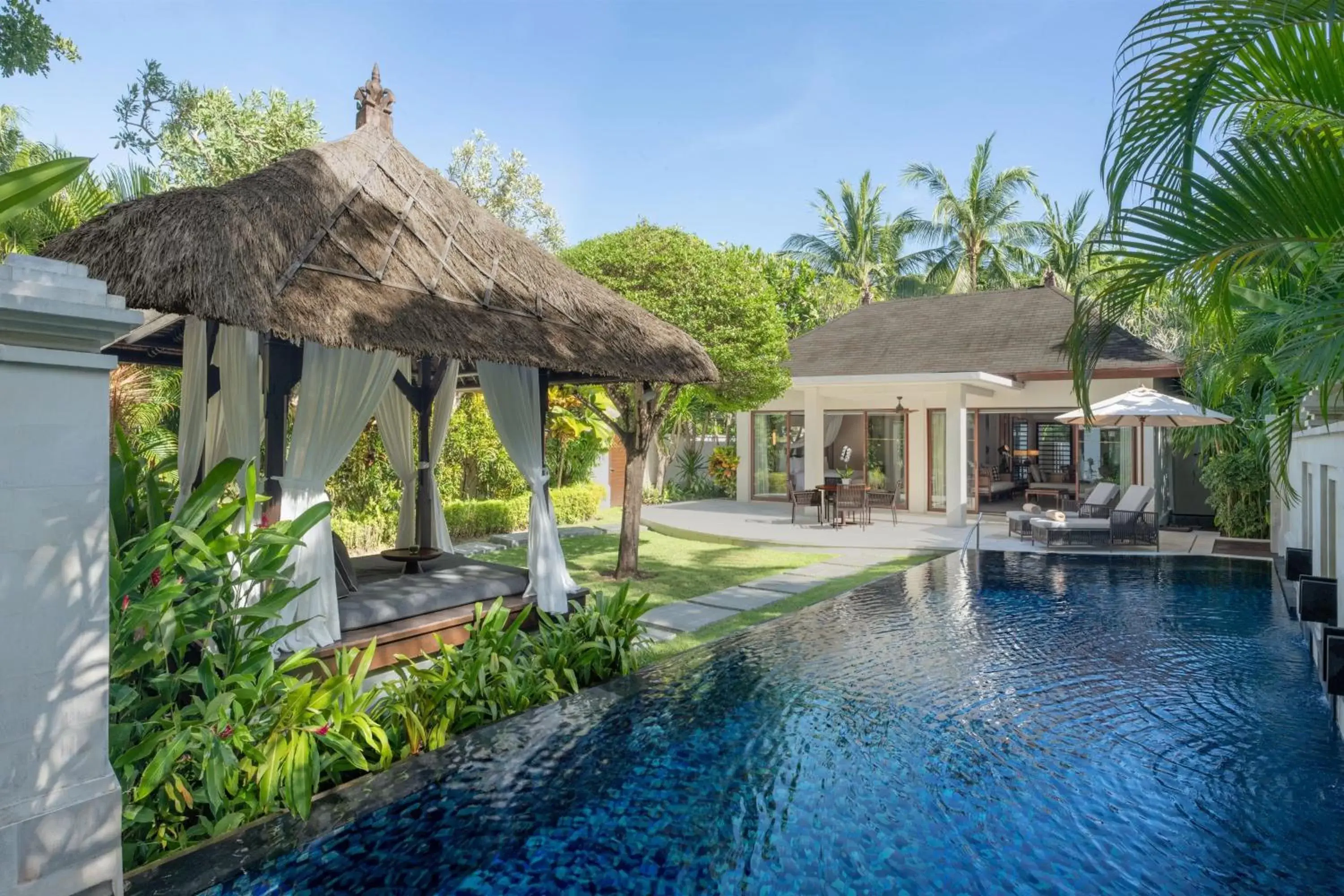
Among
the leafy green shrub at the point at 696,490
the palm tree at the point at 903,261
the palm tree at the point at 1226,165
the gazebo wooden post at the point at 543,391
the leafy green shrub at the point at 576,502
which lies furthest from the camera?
the palm tree at the point at 903,261

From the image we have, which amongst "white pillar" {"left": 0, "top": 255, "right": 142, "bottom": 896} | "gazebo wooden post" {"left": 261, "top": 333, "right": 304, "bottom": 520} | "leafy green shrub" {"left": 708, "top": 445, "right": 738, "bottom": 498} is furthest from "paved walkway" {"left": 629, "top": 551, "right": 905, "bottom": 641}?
"leafy green shrub" {"left": 708, "top": 445, "right": 738, "bottom": 498}

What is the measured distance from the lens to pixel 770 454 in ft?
74.7

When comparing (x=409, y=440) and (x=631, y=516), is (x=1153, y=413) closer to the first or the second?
(x=631, y=516)

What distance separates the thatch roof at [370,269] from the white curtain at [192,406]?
1.59 m

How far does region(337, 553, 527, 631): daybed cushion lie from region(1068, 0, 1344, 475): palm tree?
561 centimetres

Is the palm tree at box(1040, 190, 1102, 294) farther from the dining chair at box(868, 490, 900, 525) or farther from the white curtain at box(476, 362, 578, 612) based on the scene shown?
the white curtain at box(476, 362, 578, 612)

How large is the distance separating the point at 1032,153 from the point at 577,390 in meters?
26.9

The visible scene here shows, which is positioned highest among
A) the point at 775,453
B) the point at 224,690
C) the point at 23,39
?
the point at 23,39

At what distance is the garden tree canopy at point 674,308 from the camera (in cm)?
1119

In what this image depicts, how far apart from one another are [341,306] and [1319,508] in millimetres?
9827

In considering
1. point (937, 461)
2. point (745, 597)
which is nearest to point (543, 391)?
point (745, 597)

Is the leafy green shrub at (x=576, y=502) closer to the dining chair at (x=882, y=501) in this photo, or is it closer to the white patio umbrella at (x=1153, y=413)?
the dining chair at (x=882, y=501)

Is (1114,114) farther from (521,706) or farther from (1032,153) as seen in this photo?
(1032,153)

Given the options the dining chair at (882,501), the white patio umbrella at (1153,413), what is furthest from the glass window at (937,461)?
the white patio umbrella at (1153,413)
